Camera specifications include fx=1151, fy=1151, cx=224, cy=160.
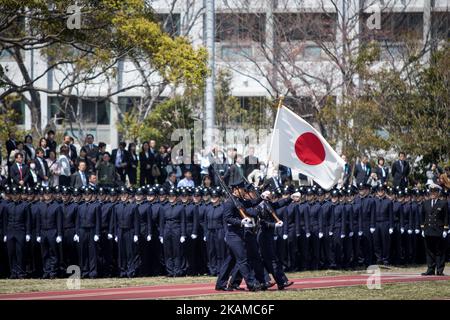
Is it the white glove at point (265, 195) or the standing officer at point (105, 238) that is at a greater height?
the white glove at point (265, 195)

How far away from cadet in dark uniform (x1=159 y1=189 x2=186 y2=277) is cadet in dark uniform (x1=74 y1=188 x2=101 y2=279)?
4.66ft

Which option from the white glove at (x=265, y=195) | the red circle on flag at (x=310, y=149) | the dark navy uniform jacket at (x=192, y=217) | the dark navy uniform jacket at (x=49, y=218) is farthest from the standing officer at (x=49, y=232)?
the red circle on flag at (x=310, y=149)

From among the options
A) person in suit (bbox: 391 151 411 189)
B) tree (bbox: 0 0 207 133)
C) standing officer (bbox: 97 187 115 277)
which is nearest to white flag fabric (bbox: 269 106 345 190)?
standing officer (bbox: 97 187 115 277)

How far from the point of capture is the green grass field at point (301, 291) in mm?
18453

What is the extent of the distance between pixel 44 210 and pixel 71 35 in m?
4.67

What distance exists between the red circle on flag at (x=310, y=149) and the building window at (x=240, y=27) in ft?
61.7

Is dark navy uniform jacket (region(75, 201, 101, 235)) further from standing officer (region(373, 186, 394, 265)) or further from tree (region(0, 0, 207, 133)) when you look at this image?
standing officer (region(373, 186, 394, 265))

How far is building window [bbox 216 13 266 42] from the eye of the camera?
3934cm

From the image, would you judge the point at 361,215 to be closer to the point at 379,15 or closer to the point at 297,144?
the point at 297,144

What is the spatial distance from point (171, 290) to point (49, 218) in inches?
169

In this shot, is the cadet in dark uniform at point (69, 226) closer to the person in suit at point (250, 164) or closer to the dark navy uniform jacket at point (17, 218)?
the dark navy uniform jacket at point (17, 218)

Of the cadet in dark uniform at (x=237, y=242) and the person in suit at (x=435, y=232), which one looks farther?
the person in suit at (x=435, y=232)

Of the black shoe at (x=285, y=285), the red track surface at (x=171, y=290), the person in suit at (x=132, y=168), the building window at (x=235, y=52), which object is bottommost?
the red track surface at (x=171, y=290)
